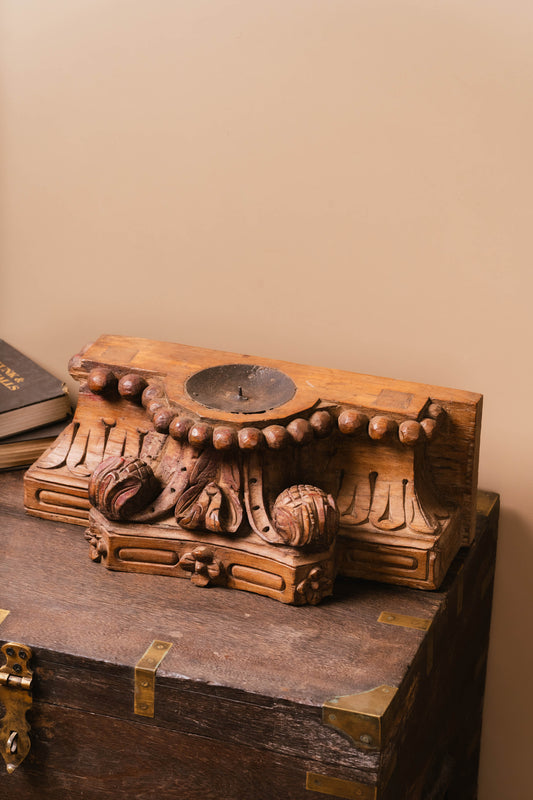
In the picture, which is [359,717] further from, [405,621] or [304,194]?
[304,194]

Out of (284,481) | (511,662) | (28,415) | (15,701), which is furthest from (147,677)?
(511,662)

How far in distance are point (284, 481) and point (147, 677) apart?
1.06 feet

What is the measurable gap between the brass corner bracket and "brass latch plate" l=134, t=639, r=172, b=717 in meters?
0.21

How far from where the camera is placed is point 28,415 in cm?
165

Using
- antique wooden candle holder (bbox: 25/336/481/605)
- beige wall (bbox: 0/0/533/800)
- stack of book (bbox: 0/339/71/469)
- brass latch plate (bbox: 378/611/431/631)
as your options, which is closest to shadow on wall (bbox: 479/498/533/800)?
beige wall (bbox: 0/0/533/800)

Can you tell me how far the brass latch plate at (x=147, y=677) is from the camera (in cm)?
122

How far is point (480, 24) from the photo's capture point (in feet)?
4.75

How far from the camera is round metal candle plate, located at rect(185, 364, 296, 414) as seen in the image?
4.59 feet

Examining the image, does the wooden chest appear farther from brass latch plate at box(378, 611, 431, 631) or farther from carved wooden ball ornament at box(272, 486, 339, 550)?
carved wooden ball ornament at box(272, 486, 339, 550)

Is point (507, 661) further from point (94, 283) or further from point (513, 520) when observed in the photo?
point (94, 283)

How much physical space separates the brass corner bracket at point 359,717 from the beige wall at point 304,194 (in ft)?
1.95

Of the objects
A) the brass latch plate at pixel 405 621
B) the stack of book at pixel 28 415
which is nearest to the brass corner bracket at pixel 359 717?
the brass latch plate at pixel 405 621

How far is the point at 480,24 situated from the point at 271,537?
0.77 m

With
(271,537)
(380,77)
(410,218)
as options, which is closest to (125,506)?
(271,537)
